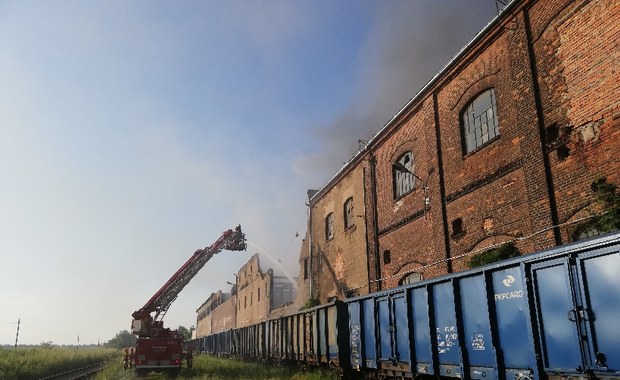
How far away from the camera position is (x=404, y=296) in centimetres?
920

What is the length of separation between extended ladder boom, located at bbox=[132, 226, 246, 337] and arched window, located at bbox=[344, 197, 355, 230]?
4.96 m

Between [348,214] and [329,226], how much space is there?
8.40 feet

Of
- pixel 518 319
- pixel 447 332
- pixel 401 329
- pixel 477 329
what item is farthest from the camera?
pixel 401 329

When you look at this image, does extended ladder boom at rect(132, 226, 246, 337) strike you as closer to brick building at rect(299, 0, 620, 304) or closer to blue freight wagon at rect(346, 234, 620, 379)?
brick building at rect(299, 0, 620, 304)

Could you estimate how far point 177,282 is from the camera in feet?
64.5

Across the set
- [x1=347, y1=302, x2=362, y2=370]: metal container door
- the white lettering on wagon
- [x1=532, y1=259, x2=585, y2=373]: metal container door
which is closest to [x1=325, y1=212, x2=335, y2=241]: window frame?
[x1=347, y1=302, x2=362, y2=370]: metal container door

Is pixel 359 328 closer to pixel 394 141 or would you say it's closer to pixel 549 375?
pixel 549 375

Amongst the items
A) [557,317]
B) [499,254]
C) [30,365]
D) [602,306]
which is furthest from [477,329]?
[30,365]

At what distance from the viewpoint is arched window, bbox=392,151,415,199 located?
17250mm

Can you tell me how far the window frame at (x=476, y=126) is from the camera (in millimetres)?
13133

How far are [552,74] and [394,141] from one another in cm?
788

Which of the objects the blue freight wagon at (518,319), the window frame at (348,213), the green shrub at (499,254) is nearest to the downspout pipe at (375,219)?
the window frame at (348,213)

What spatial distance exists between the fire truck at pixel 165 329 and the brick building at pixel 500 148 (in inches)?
249

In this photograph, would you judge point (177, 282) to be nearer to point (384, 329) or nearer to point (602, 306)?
point (384, 329)
